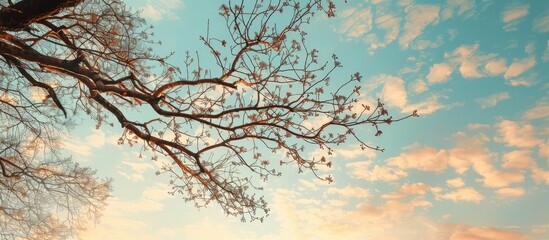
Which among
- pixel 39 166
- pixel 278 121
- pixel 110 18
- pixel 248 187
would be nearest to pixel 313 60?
pixel 278 121

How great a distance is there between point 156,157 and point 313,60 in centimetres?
357

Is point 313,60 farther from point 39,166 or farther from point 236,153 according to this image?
point 39,166

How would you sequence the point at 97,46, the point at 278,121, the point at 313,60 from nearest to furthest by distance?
the point at 313,60, the point at 278,121, the point at 97,46

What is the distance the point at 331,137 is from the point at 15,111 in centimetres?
709

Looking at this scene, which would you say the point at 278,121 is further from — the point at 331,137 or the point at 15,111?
the point at 15,111

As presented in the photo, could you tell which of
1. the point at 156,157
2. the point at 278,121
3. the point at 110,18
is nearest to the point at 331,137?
the point at 278,121

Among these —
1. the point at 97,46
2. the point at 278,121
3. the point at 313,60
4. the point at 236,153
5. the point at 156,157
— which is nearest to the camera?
the point at 313,60

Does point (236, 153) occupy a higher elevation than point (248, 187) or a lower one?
higher

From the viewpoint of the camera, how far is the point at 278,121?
18.8 feet

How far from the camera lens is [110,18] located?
730 cm

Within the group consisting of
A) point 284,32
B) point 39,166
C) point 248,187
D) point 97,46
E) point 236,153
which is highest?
point 97,46

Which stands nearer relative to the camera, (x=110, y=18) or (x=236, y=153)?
(x=236, y=153)

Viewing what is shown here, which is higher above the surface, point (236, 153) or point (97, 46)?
point (97, 46)

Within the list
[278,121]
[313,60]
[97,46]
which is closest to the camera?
[313,60]
